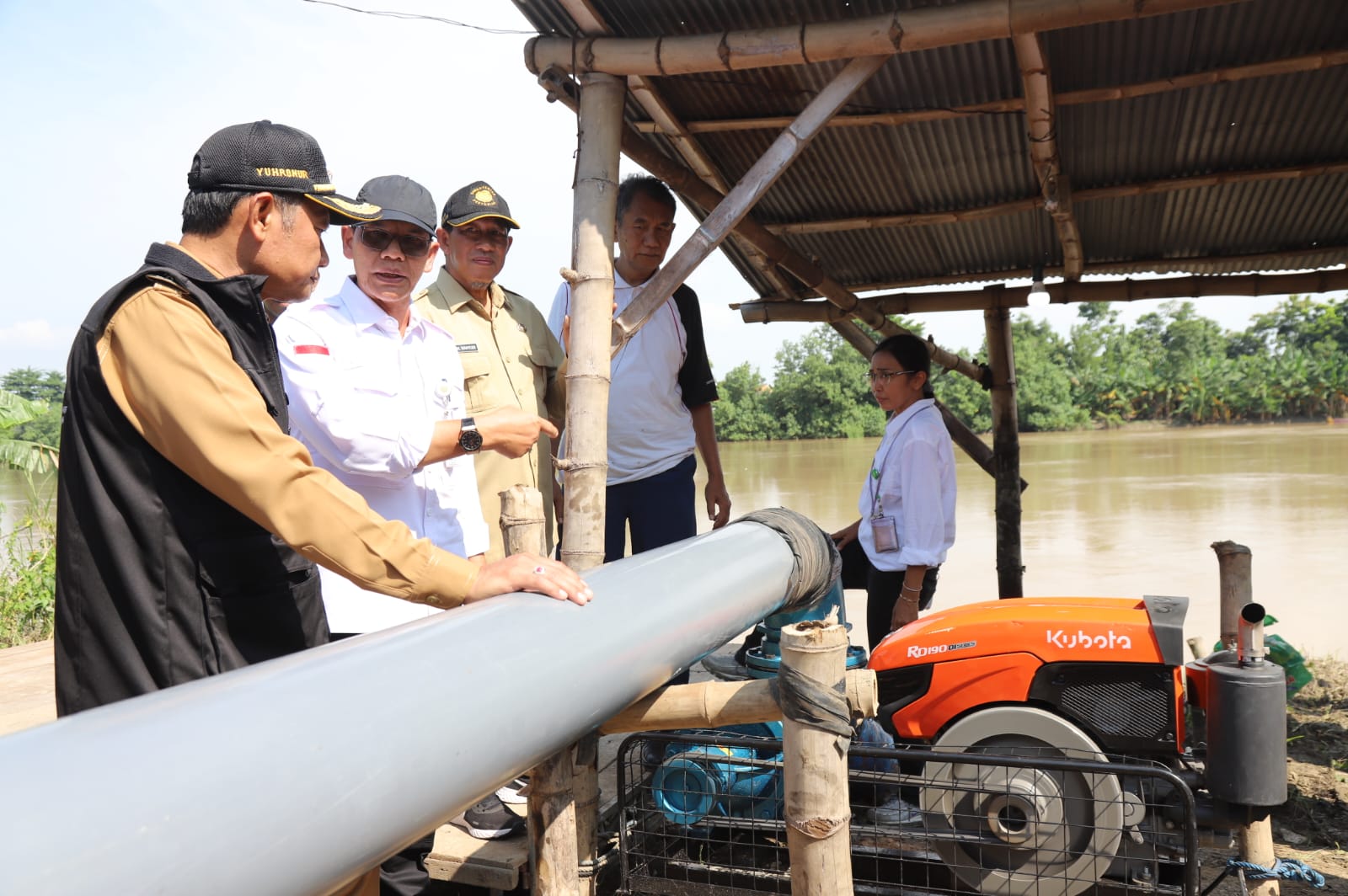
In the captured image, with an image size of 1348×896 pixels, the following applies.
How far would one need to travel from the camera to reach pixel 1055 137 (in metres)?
4.42

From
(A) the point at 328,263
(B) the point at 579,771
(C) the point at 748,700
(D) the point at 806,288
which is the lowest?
(B) the point at 579,771

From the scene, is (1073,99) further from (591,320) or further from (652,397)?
(591,320)

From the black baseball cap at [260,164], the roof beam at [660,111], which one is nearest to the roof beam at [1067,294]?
the roof beam at [660,111]

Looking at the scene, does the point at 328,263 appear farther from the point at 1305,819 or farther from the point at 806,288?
the point at 806,288

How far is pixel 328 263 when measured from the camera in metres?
1.77

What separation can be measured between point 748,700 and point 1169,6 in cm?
250

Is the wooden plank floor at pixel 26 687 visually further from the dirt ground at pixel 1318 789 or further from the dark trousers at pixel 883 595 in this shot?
the dirt ground at pixel 1318 789

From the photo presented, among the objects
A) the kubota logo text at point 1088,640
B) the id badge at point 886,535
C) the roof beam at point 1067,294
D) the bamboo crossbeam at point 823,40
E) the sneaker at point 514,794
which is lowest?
the sneaker at point 514,794

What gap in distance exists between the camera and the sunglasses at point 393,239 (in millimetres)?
2344

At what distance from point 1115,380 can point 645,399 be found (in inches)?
1586

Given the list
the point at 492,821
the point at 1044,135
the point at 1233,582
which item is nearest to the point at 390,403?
the point at 492,821

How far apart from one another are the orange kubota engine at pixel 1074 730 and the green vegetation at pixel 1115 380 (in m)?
32.2

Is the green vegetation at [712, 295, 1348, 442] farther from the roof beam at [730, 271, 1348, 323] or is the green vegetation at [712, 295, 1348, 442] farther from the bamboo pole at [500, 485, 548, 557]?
the bamboo pole at [500, 485, 548, 557]

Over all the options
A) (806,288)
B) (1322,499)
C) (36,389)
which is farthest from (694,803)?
(36,389)
